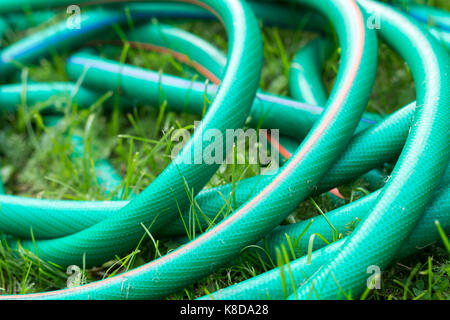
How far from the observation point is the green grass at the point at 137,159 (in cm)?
137

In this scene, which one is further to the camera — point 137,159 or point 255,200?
point 137,159

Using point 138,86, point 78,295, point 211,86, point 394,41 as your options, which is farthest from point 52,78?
point 394,41

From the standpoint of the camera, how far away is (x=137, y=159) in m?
1.75

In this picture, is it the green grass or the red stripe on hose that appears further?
the green grass

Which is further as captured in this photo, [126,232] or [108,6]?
[108,6]

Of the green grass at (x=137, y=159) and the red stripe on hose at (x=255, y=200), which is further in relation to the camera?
the green grass at (x=137, y=159)

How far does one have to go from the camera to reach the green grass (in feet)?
4.49

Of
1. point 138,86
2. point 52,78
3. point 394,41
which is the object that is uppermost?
point 52,78

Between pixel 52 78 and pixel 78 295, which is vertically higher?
pixel 52 78

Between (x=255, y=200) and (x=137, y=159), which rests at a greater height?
(x=137, y=159)

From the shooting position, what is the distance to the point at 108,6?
2.19 metres
